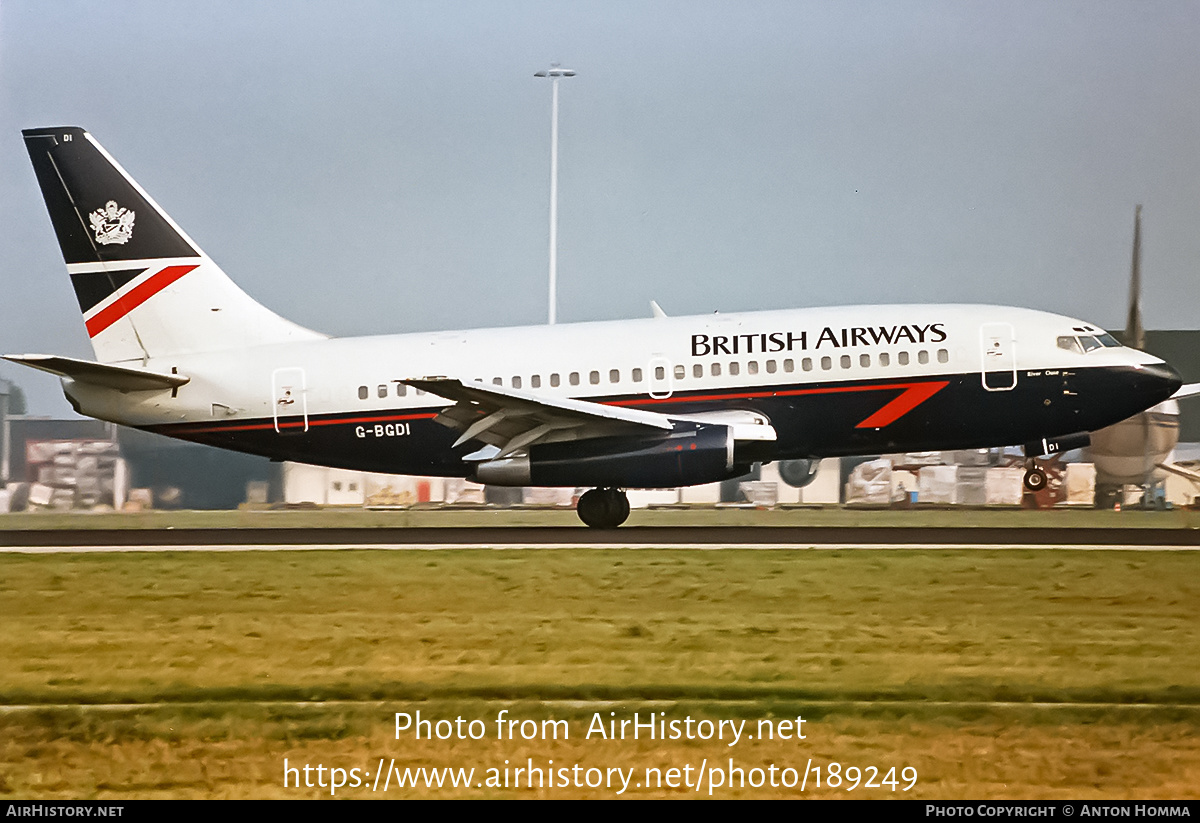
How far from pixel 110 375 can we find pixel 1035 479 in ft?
56.1

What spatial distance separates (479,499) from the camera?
41000mm

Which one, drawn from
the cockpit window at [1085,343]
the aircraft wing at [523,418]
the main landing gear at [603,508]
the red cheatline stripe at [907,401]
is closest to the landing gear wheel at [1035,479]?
the cockpit window at [1085,343]

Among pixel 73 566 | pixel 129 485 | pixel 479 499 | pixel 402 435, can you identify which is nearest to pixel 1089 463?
pixel 479 499

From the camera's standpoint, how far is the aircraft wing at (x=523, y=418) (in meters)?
23.1

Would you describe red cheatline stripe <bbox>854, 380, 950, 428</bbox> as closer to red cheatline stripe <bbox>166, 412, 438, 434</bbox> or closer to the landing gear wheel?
the landing gear wheel

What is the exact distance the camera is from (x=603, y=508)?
25.1m

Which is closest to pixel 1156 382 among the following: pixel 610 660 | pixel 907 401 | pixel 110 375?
pixel 907 401

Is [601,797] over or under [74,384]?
under

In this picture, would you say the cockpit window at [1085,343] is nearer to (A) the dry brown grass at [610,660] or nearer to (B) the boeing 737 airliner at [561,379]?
(B) the boeing 737 airliner at [561,379]

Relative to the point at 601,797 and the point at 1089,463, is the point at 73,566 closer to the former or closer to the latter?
the point at 601,797

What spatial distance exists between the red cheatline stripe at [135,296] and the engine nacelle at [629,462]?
7274 mm

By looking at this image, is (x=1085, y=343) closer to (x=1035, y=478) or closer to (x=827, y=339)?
(x=1035, y=478)
